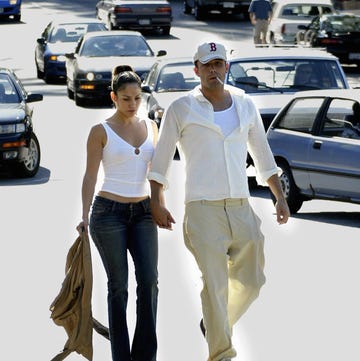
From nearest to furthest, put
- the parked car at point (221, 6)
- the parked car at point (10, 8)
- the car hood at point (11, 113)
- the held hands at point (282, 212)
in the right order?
the held hands at point (282, 212) < the car hood at point (11, 113) < the parked car at point (221, 6) < the parked car at point (10, 8)

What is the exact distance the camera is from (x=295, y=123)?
15.5m

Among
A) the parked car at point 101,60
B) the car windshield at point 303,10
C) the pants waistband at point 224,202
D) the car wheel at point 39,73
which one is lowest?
the car wheel at point 39,73

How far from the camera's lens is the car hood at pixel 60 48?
108 ft

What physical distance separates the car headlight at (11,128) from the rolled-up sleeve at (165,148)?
11.2m

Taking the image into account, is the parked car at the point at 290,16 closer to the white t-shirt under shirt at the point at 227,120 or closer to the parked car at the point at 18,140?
the parked car at the point at 18,140

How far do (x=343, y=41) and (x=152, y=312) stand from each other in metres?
26.9

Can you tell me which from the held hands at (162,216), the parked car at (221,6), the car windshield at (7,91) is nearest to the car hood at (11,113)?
the car windshield at (7,91)

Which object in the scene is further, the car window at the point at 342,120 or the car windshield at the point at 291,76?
the car windshield at the point at 291,76

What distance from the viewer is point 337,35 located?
33.8 meters

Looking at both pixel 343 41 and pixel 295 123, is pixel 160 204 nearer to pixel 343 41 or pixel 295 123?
pixel 295 123

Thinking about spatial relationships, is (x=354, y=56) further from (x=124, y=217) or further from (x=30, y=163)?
(x=124, y=217)

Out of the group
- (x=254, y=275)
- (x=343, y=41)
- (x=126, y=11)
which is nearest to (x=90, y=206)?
(x=254, y=275)

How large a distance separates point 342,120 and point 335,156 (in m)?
0.57

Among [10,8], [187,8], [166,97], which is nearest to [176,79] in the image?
[166,97]
